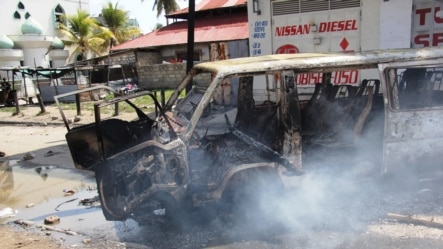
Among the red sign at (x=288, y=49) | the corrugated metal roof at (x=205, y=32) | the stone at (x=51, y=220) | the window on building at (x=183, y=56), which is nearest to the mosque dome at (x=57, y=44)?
the corrugated metal roof at (x=205, y=32)

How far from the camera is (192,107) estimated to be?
4395 mm

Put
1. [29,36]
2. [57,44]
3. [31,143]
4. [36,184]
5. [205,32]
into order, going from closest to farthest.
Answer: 1. [36,184]
2. [31,143]
3. [205,32]
4. [29,36]
5. [57,44]

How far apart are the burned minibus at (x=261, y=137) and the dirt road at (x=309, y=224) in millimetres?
253

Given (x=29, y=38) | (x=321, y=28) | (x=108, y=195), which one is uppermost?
(x=29, y=38)

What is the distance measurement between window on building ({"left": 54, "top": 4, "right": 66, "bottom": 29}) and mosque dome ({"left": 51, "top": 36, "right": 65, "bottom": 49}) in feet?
5.83

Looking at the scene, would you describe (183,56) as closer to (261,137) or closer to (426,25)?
(426,25)

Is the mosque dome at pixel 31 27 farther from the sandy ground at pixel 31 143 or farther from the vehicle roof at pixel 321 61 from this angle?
the vehicle roof at pixel 321 61

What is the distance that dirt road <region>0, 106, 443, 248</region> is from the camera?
151 inches

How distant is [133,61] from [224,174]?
845 inches

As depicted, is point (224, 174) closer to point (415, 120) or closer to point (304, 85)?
point (415, 120)

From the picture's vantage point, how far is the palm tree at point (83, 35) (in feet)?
92.5

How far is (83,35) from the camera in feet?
93.6

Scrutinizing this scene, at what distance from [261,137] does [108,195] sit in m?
1.85

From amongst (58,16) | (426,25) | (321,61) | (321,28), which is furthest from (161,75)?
(321,61)
